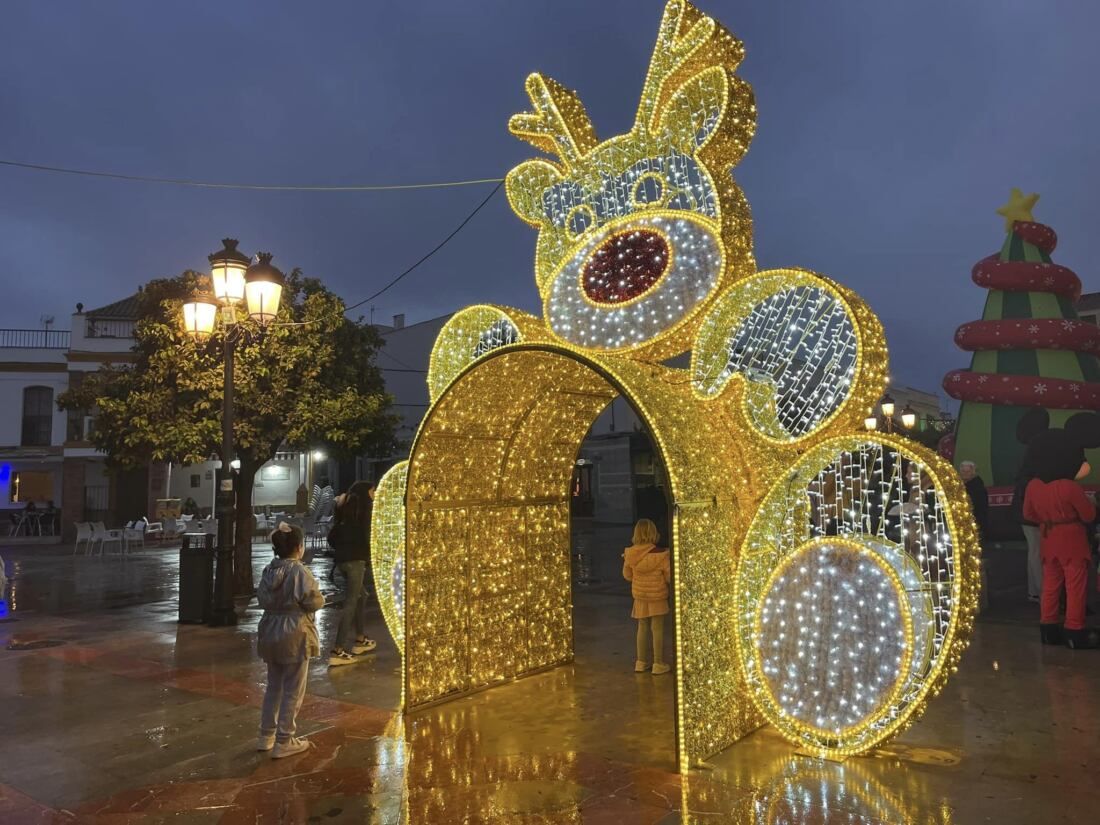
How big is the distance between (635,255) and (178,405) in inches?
321

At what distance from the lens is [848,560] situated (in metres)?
4.38

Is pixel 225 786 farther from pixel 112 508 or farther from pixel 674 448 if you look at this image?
pixel 112 508

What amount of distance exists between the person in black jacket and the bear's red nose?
3.42m

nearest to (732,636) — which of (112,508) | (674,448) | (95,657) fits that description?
(674,448)

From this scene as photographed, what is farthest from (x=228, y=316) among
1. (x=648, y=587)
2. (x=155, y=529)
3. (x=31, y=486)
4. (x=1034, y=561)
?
(x=31, y=486)

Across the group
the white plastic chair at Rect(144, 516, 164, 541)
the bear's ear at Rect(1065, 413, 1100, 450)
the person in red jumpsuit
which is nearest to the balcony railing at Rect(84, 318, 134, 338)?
the white plastic chair at Rect(144, 516, 164, 541)

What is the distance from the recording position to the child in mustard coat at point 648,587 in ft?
21.6

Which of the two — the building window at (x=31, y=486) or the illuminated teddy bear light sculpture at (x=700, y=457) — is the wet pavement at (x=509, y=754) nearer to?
the illuminated teddy bear light sculpture at (x=700, y=457)

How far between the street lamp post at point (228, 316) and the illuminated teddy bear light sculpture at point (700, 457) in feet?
10.6

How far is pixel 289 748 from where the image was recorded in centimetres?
496

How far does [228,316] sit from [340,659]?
4.22 m

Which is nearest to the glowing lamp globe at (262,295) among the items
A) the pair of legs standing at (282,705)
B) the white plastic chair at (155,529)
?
the pair of legs standing at (282,705)

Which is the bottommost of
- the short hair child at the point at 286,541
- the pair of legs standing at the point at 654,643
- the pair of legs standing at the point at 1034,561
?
the pair of legs standing at the point at 654,643

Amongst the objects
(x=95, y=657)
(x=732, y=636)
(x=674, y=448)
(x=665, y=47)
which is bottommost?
(x=95, y=657)
